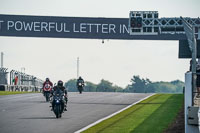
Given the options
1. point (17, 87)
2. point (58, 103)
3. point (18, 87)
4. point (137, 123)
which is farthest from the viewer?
point (18, 87)

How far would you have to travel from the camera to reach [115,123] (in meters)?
21.5

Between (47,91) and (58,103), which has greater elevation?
(47,91)

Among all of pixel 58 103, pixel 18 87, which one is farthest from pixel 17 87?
pixel 58 103

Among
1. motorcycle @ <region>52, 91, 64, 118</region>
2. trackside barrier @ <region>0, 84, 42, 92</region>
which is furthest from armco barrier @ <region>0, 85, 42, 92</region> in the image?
motorcycle @ <region>52, 91, 64, 118</region>

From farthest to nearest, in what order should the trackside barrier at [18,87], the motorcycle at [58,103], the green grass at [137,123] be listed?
the trackside barrier at [18,87], the motorcycle at [58,103], the green grass at [137,123]

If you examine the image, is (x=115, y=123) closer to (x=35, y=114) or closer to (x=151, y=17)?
(x=35, y=114)

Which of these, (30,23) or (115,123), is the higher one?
(30,23)

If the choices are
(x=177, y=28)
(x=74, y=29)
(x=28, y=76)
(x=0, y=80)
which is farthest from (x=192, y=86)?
(x=28, y=76)

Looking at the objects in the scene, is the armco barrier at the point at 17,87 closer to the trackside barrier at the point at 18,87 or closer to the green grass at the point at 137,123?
the trackside barrier at the point at 18,87

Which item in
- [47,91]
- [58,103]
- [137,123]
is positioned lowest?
[137,123]

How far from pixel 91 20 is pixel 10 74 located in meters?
9.70

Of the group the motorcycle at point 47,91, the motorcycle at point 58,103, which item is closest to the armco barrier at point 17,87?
the motorcycle at point 47,91

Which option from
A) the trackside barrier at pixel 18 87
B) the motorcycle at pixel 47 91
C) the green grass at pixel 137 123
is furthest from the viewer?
the trackside barrier at pixel 18 87

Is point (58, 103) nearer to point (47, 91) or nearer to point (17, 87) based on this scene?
point (47, 91)
